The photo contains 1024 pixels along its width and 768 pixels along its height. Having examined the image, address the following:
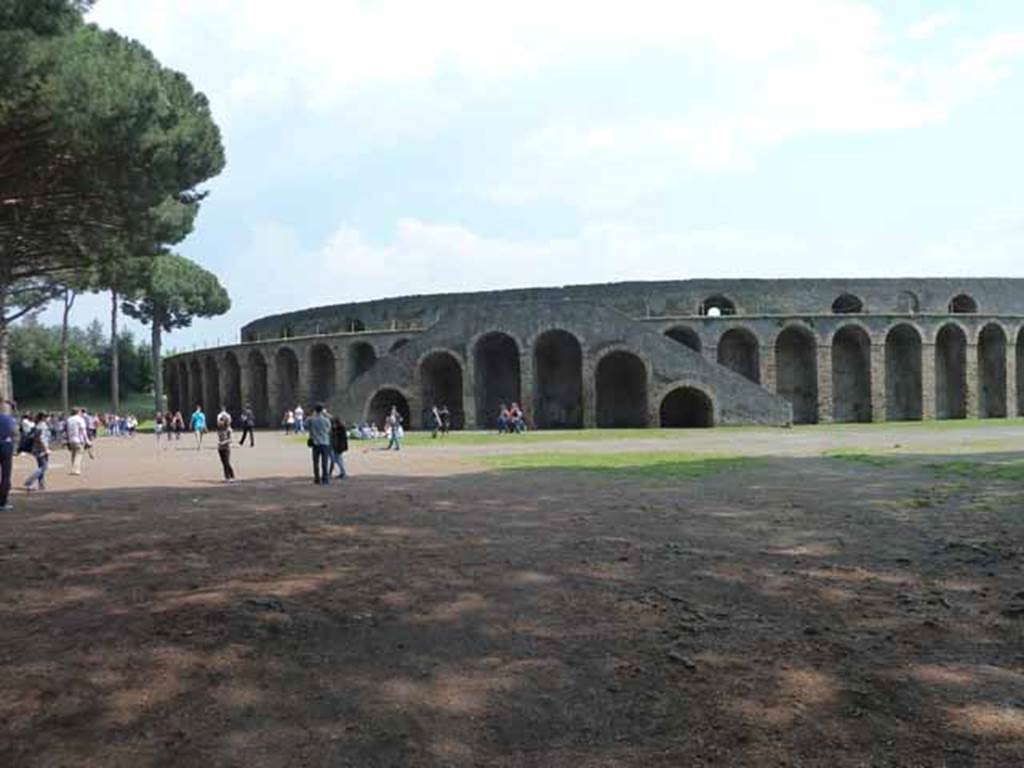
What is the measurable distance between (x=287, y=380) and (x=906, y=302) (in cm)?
2893

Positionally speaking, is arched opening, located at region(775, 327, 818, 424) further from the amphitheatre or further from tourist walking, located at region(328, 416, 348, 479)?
tourist walking, located at region(328, 416, 348, 479)

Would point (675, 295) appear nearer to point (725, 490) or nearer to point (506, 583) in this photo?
point (725, 490)

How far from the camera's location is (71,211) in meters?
15.9

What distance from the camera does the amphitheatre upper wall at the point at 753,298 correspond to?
35.8 metres

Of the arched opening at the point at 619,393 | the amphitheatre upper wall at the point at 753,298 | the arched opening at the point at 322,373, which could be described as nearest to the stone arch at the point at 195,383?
the arched opening at the point at 322,373

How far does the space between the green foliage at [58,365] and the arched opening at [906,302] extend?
54.6 meters

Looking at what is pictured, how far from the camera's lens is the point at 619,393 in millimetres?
33969

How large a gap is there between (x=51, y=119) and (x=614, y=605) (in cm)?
1133

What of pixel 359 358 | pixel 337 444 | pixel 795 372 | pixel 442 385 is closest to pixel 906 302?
pixel 795 372

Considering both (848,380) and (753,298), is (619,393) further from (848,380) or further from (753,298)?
(848,380)

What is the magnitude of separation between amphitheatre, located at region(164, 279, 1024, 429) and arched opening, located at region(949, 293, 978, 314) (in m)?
0.10

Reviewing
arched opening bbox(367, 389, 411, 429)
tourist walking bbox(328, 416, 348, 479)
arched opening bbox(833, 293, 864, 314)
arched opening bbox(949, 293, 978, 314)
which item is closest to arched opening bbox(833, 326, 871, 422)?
arched opening bbox(833, 293, 864, 314)

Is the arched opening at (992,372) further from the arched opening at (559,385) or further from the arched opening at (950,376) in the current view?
the arched opening at (559,385)

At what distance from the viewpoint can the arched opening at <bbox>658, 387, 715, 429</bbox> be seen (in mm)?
30500
